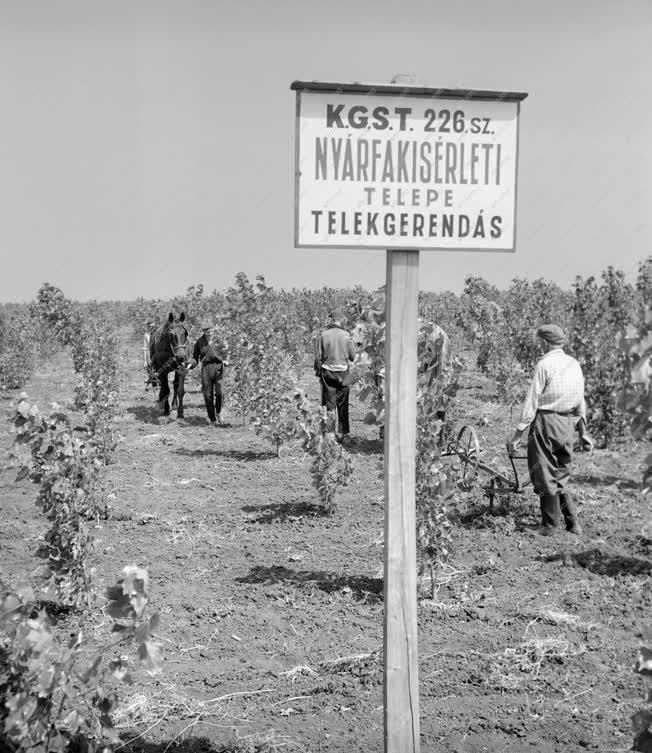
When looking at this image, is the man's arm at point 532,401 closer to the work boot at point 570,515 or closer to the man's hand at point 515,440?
the man's hand at point 515,440

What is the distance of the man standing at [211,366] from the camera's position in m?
12.9

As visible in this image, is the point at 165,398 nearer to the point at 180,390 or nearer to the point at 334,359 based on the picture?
the point at 180,390

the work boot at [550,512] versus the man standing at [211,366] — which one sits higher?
the man standing at [211,366]

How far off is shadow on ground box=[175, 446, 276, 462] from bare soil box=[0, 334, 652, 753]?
1.11 metres

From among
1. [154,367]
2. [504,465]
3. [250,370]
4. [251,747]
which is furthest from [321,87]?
[154,367]

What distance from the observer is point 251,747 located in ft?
12.2

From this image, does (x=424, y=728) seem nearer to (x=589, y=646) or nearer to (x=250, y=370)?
(x=589, y=646)

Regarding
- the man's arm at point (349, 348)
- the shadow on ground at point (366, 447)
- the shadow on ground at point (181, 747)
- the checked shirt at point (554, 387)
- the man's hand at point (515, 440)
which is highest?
the man's arm at point (349, 348)

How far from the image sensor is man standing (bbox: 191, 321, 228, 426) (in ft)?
42.2

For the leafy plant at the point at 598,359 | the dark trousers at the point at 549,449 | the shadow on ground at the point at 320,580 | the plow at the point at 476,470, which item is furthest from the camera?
the leafy plant at the point at 598,359

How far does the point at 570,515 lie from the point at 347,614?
2529 millimetres

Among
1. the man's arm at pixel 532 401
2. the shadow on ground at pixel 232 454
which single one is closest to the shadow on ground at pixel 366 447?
the shadow on ground at pixel 232 454

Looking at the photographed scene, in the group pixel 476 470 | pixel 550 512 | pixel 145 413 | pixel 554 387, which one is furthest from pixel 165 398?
pixel 554 387

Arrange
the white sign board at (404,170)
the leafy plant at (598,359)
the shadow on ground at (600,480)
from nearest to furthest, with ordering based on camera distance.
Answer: the white sign board at (404,170), the shadow on ground at (600,480), the leafy plant at (598,359)
